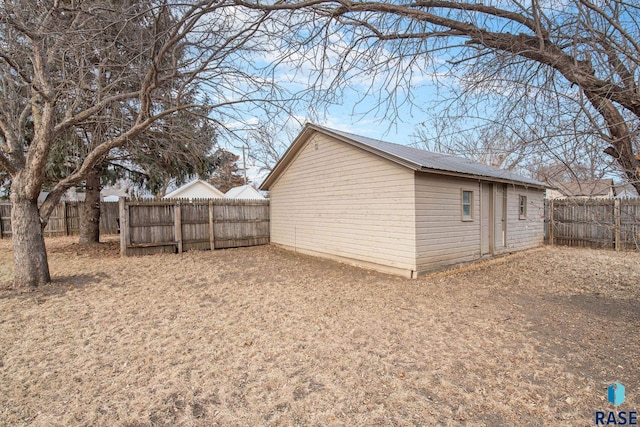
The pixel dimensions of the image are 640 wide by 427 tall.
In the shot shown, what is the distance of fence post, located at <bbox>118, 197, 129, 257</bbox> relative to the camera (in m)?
10.1

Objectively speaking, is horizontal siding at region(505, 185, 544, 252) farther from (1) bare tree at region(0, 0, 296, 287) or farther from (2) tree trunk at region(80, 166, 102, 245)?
(2) tree trunk at region(80, 166, 102, 245)

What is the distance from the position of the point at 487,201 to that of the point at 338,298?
20.2 ft

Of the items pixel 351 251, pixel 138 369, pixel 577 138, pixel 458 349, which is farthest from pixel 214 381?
pixel 351 251

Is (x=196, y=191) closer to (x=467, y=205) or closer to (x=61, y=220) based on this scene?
(x=61, y=220)

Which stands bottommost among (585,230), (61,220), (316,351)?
(316,351)

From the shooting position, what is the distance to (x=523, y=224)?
37.1 ft

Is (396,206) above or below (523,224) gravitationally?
above

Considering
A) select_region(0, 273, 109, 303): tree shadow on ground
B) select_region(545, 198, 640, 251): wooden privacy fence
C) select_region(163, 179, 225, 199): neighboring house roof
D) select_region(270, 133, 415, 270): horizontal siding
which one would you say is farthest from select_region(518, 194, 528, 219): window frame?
select_region(163, 179, 225, 199): neighboring house roof

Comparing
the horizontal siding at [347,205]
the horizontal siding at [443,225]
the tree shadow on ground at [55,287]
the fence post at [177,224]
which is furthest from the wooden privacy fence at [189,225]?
the horizontal siding at [443,225]

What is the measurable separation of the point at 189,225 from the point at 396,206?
293 inches

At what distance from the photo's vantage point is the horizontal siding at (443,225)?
24.5 ft

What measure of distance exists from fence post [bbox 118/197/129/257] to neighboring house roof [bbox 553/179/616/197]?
427 inches

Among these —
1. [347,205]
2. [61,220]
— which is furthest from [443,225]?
[61,220]

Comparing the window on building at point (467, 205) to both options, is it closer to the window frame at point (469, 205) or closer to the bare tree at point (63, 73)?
the window frame at point (469, 205)
